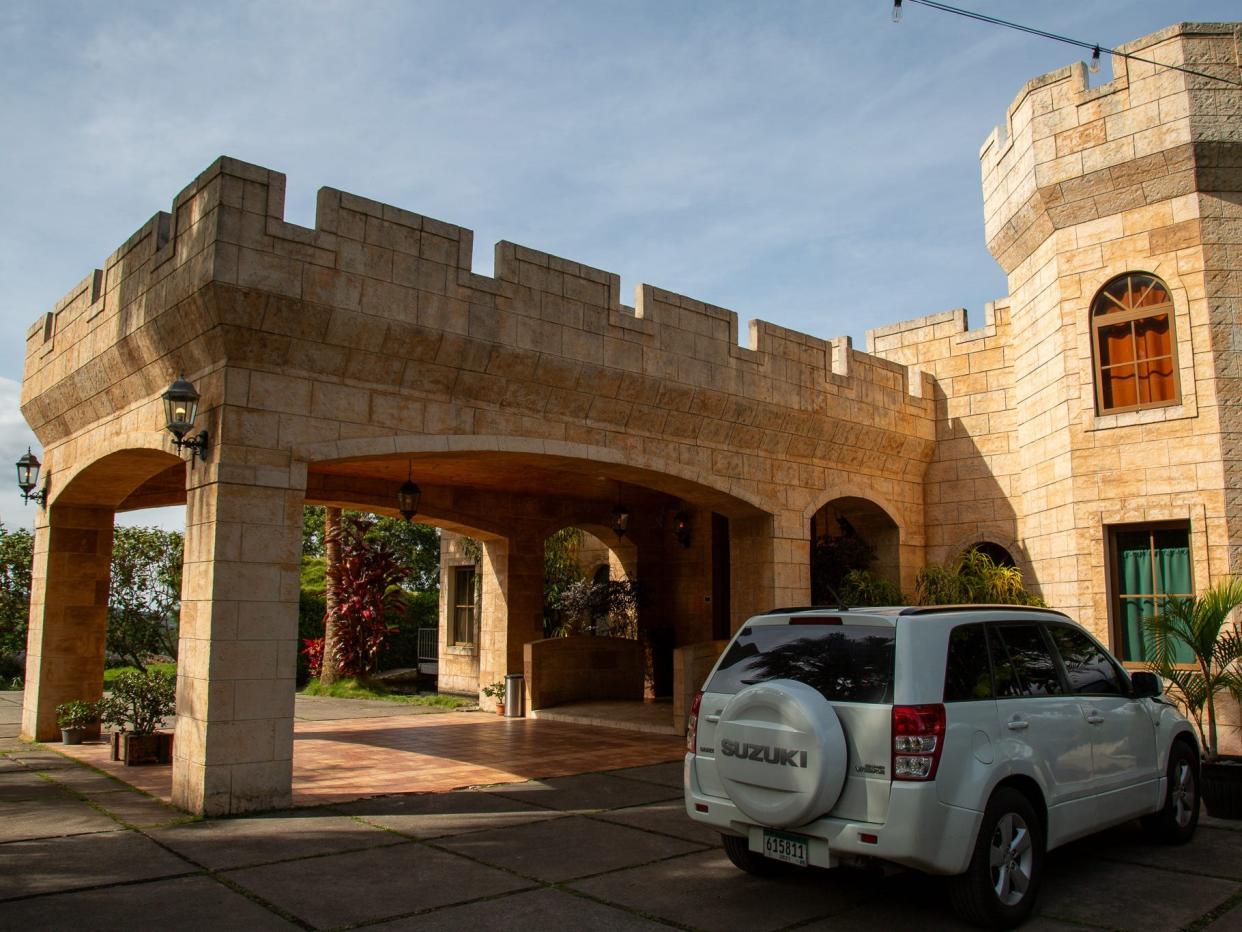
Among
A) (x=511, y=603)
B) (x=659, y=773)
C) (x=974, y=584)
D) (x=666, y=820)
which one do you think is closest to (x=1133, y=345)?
(x=974, y=584)

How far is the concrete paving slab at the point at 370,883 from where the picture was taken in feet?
17.5

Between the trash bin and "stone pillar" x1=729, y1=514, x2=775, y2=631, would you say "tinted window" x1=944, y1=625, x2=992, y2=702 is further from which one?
the trash bin

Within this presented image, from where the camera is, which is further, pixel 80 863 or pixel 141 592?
pixel 141 592

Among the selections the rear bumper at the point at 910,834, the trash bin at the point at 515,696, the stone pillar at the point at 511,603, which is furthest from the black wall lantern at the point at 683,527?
the rear bumper at the point at 910,834

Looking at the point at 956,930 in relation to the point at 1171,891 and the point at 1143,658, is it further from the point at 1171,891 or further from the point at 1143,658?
the point at 1143,658

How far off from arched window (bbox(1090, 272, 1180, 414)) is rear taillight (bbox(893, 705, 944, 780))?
854cm

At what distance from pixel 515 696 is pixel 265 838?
8.19 metres

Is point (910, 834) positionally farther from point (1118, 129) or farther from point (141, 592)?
point (141, 592)

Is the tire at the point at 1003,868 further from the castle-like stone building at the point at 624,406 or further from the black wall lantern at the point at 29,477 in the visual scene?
the black wall lantern at the point at 29,477

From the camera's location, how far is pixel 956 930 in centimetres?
489

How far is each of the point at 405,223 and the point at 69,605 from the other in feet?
22.5

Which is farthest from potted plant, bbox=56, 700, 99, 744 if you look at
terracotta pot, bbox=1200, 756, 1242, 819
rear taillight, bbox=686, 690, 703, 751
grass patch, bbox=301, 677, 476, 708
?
terracotta pot, bbox=1200, 756, 1242, 819

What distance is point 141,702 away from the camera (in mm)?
10086

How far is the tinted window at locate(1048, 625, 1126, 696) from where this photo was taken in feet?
19.8
